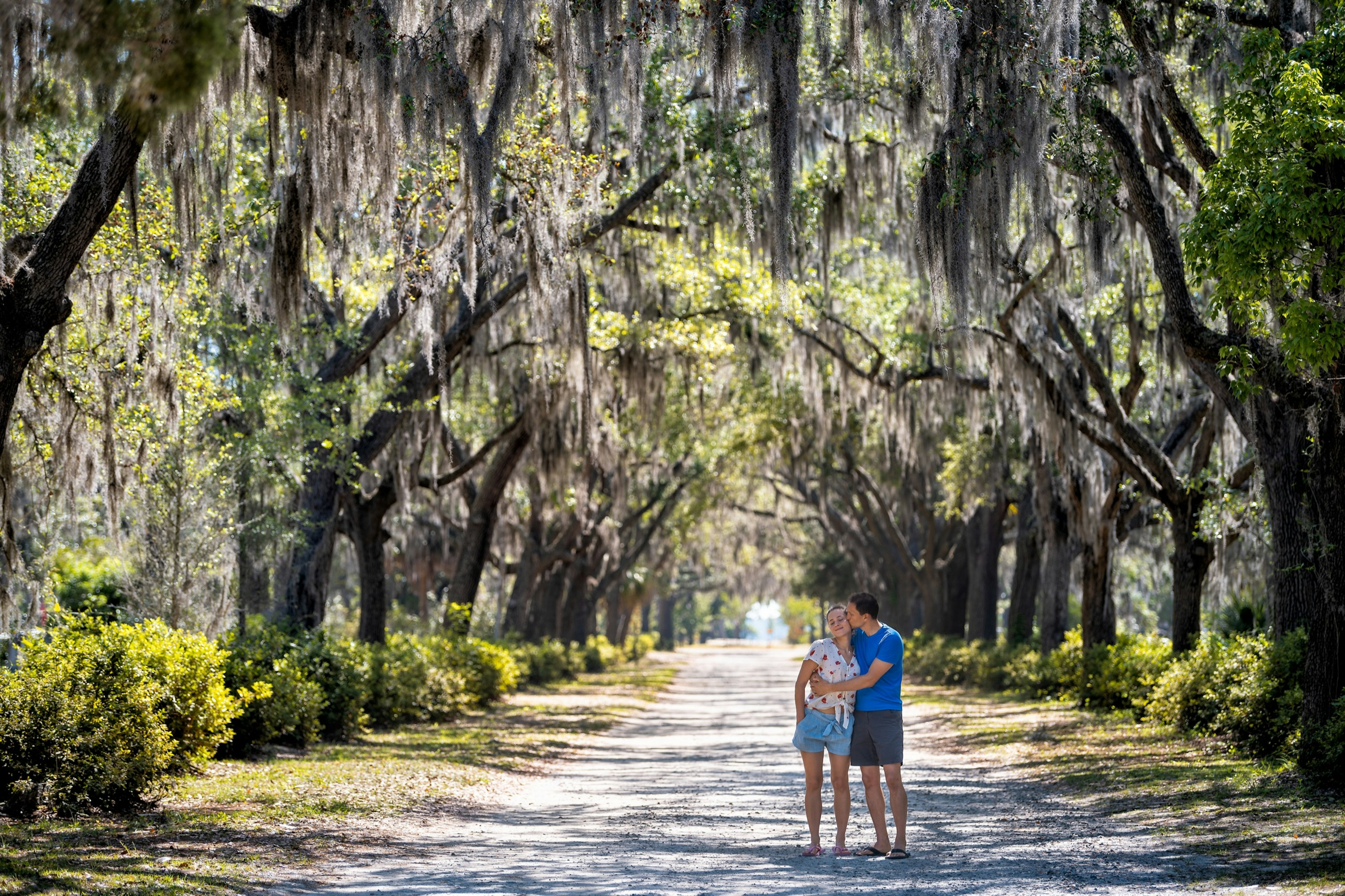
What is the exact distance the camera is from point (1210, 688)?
43.8 feet

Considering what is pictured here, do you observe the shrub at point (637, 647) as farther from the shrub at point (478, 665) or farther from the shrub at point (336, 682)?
the shrub at point (336, 682)

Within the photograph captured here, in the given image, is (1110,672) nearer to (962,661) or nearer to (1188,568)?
(1188,568)

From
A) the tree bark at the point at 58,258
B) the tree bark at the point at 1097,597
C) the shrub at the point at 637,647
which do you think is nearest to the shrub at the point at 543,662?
the tree bark at the point at 1097,597

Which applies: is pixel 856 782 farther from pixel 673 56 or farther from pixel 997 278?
pixel 673 56

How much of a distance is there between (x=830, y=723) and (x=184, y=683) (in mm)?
5552

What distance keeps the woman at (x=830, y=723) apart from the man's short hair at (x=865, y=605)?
10cm

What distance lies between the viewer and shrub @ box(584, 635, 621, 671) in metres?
35.9

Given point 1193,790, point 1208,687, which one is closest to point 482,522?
point 1208,687

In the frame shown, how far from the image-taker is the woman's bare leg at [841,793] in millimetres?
7422

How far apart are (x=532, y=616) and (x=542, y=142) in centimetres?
2224

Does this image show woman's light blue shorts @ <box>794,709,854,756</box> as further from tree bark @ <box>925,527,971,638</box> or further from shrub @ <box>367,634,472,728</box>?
tree bark @ <box>925,527,971,638</box>

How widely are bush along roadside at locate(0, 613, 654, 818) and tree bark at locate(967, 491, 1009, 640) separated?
1528 centimetres

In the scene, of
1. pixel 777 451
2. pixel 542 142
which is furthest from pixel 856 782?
pixel 777 451

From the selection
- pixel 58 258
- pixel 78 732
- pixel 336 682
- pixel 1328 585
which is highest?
pixel 58 258
